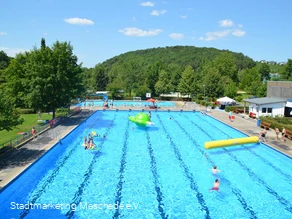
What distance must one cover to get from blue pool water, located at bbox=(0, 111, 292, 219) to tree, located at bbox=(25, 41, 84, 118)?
19.1 ft

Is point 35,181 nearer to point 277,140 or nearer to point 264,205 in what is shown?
point 264,205

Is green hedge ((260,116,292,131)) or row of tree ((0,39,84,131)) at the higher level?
row of tree ((0,39,84,131))

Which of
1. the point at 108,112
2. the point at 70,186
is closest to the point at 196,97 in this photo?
the point at 108,112

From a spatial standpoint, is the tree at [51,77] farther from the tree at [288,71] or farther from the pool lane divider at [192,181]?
the tree at [288,71]

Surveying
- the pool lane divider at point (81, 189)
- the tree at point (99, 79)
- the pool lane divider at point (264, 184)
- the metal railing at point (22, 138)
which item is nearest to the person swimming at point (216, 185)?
the pool lane divider at point (264, 184)

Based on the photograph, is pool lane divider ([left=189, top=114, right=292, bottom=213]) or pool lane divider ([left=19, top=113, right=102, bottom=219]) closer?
pool lane divider ([left=19, top=113, right=102, bottom=219])

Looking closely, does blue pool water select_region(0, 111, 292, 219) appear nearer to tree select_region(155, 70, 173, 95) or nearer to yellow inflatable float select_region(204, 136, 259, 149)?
yellow inflatable float select_region(204, 136, 259, 149)

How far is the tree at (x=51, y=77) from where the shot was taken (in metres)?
25.0

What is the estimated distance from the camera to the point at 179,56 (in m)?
148

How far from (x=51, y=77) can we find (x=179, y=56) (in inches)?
5087

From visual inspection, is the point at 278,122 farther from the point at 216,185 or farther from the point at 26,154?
the point at 26,154

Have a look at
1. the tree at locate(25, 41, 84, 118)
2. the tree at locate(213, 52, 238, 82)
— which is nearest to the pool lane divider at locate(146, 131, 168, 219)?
the tree at locate(25, 41, 84, 118)

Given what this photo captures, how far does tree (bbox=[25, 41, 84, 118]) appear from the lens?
2497cm

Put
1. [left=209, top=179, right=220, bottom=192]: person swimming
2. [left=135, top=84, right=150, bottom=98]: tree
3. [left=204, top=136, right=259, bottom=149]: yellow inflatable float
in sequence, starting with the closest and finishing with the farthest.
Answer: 1. [left=209, top=179, right=220, bottom=192]: person swimming
2. [left=204, top=136, right=259, bottom=149]: yellow inflatable float
3. [left=135, top=84, right=150, bottom=98]: tree
